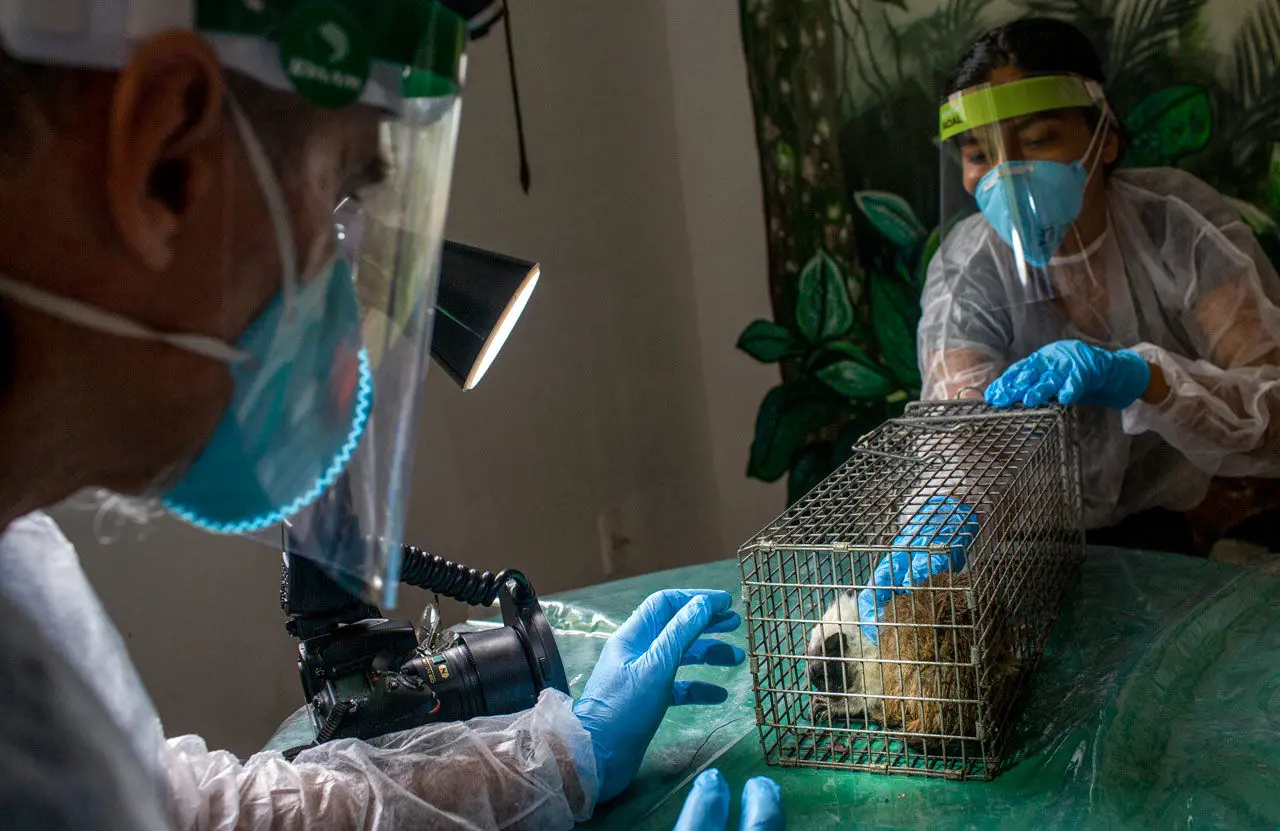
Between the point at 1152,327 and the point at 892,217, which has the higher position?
the point at 892,217

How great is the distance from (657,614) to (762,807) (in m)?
0.33

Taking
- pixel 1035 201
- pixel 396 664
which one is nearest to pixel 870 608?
pixel 396 664

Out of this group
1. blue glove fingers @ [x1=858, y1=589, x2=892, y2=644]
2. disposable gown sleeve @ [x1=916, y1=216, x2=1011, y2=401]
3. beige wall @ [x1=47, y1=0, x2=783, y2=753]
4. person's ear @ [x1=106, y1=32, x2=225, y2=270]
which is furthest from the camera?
beige wall @ [x1=47, y1=0, x2=783, y2=753]

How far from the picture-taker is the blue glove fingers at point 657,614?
1117 millimetres

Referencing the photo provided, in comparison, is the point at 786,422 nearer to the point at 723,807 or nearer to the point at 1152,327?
the point at 1152,327

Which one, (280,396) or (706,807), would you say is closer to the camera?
(280,396)

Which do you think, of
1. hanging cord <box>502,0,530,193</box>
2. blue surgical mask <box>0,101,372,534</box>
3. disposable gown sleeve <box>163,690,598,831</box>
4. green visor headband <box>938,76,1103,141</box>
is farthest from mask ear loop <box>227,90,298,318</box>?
hanging cord <box>502,0,530,193</box>

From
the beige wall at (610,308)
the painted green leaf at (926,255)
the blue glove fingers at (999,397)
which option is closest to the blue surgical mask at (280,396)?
the blue glove fingers at (999,397)

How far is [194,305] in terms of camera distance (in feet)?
1.88

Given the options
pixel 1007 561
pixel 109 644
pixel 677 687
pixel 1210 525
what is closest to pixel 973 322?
pixel 1210 525

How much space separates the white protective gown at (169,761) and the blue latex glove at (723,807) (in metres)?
0.12

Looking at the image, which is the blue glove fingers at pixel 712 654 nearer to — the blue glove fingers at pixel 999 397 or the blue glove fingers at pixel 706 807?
the blue glove fingers at pixel 706 807

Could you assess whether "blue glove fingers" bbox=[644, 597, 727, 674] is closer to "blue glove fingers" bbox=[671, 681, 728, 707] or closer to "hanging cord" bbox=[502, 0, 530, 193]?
"blue glove fingers" bbox=[671, 681, 728, 707]

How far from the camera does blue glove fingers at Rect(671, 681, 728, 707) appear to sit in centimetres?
109
